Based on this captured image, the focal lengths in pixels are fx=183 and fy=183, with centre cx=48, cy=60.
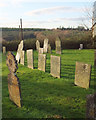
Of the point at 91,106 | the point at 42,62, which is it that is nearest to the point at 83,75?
the point at 91,106

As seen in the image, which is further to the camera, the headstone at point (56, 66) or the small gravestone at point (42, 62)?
the small gravestone at point (42, 62)

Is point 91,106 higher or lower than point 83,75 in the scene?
lower

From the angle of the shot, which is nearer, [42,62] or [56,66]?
[56,66]

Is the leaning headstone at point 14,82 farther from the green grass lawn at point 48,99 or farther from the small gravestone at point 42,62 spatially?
the small gravestone at point 42,62

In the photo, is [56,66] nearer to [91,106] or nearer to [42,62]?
Result: [42,62]

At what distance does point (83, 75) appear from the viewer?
288 inches

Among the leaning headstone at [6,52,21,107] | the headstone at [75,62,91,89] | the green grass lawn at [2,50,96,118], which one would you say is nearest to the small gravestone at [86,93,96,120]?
the green grass lawn at [2,50,96,118]

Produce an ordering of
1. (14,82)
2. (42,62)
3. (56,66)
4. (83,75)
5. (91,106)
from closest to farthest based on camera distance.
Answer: (91,106) < (14,82) < (83,75) < (56,66) < (42,62)

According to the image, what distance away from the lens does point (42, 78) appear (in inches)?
353

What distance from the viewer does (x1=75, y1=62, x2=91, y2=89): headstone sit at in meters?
7.12

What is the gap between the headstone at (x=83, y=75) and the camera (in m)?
7.12

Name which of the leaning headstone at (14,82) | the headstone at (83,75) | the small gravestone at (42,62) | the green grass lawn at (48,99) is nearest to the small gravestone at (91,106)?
the green grass lawn at (48,99)

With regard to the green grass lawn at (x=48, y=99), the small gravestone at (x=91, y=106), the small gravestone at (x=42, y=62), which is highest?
the small gravestone at (x=42, y=62)

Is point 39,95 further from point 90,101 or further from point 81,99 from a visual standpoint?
point 90,101
